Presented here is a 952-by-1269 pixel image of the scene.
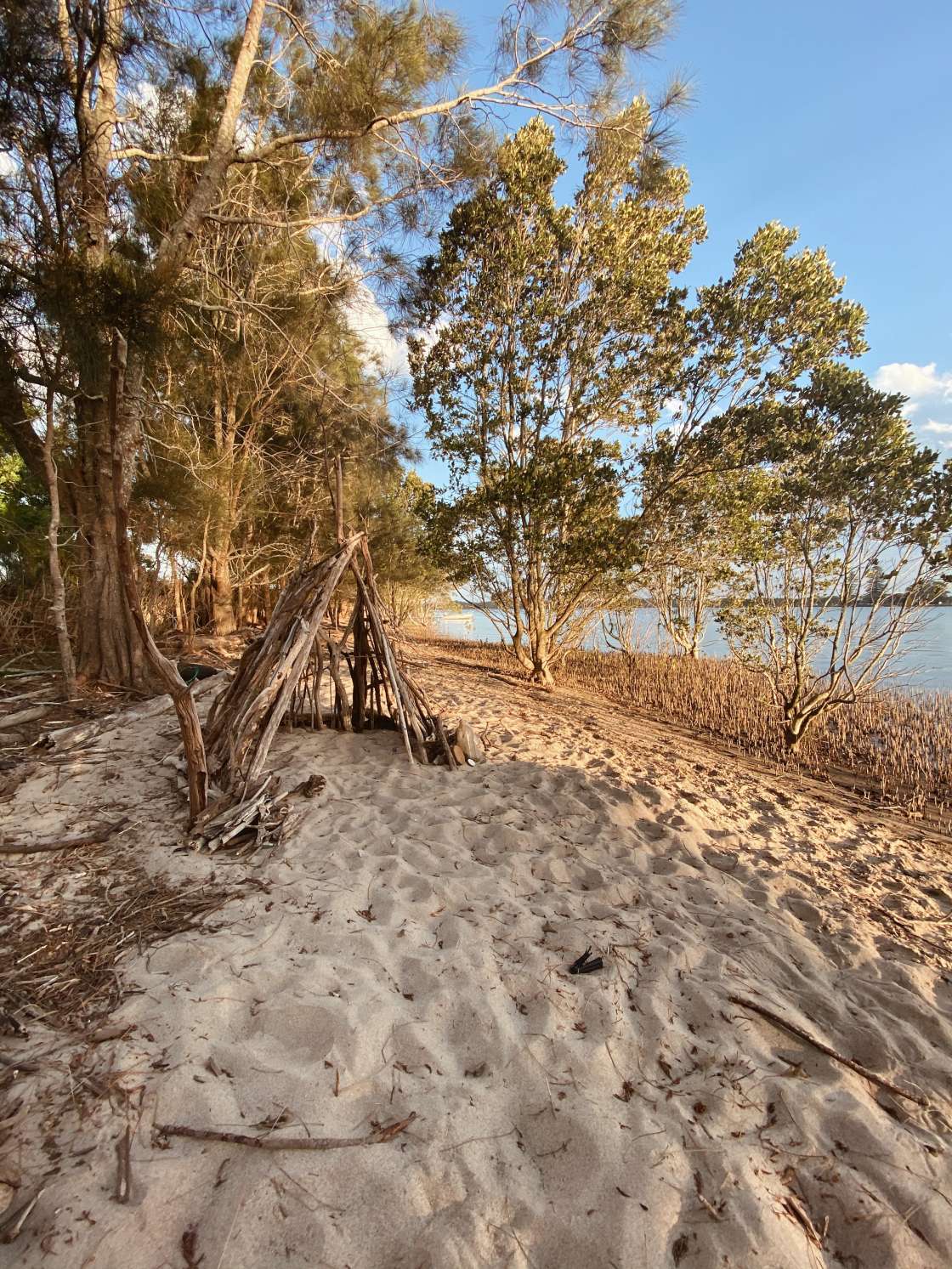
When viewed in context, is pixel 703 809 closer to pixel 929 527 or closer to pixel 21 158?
pixel 929 527

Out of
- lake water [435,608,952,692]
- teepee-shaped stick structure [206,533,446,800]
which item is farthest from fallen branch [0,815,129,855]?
lake water [435,608,952,692]

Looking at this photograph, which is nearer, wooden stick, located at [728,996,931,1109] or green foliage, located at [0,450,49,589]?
wooden stick, located at [728,996,931,1109]

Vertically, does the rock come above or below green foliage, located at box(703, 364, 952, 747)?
below

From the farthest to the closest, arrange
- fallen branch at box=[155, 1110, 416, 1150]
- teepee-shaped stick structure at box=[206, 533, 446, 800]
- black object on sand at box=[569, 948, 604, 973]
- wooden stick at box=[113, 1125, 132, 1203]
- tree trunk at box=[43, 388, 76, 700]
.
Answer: tree trunk at box=[43, 388, 76, 700], teepee-shaped stick structure at box=[206, 533, 446, 800], black object on sand at box=[569, 948, 604, 973], fallen branch at box=[155, 1110, 416, 1150], wooden stick at box=[113, 1125, 132, 1203]

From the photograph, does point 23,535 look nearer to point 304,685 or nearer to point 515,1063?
point 304,685

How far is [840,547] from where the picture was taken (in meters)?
5.22

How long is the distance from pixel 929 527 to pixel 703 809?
3.27 m

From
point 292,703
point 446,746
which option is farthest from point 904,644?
point 292,703

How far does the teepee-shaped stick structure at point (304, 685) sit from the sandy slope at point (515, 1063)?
1.36 ft

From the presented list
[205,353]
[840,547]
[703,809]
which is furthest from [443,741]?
[205,353]

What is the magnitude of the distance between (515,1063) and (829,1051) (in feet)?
3.19

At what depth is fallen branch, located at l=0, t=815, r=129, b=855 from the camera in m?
2.35

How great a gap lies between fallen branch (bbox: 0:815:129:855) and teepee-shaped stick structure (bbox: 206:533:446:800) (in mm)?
524

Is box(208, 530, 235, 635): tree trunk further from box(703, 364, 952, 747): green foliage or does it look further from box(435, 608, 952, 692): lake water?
box(703, 364, 952, 747): green foliage
